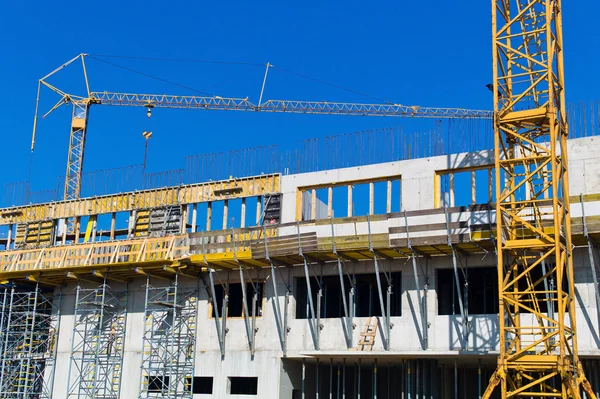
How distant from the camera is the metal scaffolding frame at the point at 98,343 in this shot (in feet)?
146

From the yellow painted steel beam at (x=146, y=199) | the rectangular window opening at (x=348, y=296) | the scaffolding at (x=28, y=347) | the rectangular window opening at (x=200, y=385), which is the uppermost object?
the yellow painted steel beam at (x=146, y=199)

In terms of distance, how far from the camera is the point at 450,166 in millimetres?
38594

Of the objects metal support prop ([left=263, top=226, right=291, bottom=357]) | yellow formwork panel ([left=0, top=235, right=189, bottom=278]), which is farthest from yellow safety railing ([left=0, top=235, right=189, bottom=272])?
metal support prop ([left=263, top=226, right=291, bottom=357])

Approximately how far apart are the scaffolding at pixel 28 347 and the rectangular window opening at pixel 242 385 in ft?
39.7

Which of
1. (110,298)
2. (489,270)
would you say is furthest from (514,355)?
(110,298)

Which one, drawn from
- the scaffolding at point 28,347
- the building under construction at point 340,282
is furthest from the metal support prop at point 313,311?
the scaffolding at point 28,347

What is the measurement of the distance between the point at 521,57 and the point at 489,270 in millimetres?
9587

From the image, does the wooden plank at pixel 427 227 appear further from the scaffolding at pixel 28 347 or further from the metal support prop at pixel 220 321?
the scaffolding at pixel 28 347

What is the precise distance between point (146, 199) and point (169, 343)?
9456 millimetres

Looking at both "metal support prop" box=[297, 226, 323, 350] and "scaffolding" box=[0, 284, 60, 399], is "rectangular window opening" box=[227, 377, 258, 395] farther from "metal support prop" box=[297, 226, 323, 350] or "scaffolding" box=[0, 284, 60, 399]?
"scaffolding" box=[0, 284, 60, 399]

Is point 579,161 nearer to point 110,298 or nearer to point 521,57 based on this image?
point 521,57

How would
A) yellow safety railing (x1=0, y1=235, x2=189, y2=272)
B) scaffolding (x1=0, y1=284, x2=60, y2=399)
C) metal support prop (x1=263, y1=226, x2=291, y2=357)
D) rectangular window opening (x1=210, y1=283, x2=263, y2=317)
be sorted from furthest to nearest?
scaffolding (x1=0, y1=284, x2=60, y2=399) → yellow safety railing (x1=0, y1=235, x2=189, y2=272) → rectangular window opening (x1=210, y1=283, x2=263, y2=317) → metal support prop (x1=263, y1=226, x2=291, y2=357)

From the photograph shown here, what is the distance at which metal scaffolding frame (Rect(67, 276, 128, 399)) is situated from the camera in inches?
1747

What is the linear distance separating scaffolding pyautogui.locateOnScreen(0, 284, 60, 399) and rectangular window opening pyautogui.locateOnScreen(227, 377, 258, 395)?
12105 mm
